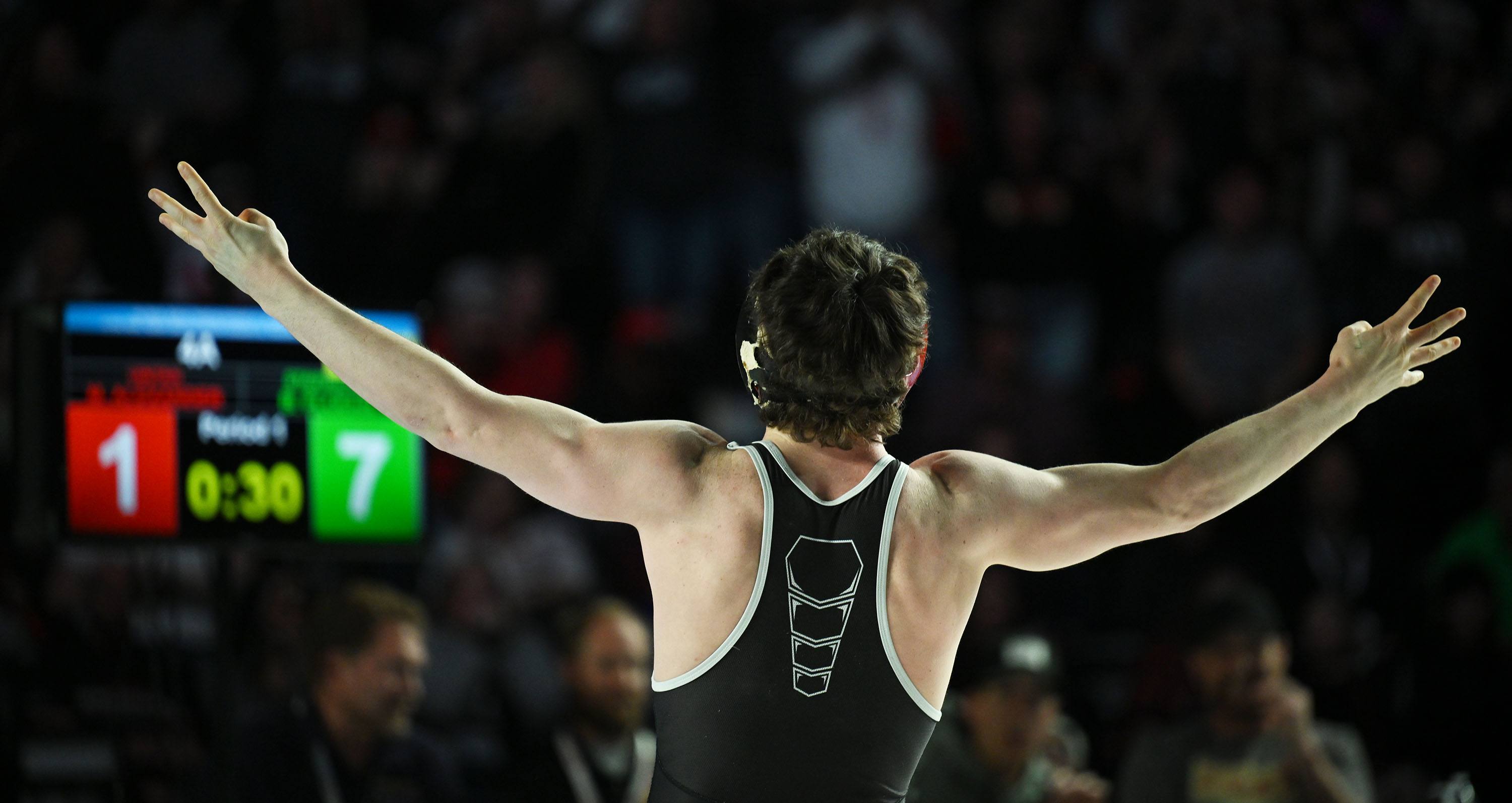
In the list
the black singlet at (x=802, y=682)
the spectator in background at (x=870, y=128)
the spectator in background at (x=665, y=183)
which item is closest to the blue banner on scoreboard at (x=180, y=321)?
the black singlet at (x=802, y=682)

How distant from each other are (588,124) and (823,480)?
231 inches

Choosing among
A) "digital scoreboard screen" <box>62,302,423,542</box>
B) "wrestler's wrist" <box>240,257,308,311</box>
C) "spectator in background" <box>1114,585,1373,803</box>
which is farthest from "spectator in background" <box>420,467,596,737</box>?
"wrestler's wrist" <box>240,257,308,311</box>

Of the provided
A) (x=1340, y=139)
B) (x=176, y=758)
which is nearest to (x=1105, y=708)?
(x=1340, y=139)

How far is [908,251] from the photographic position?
7164 millimetres

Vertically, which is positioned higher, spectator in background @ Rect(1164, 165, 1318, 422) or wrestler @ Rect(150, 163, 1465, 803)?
spectator in background @ Rect(1164, 165, 1318, 422)

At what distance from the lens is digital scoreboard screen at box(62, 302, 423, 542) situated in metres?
4.69

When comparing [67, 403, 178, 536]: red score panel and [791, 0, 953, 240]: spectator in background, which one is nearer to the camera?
[67, 403, 178, 536]: red score panel

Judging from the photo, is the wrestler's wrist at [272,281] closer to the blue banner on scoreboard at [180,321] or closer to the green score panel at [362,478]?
the blue banner on scoreboard at [180,321]

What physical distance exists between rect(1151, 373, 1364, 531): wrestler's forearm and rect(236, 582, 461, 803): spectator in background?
3.29 meters

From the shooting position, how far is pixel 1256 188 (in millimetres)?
8031

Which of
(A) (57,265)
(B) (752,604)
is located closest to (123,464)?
→ (B) (752,604)

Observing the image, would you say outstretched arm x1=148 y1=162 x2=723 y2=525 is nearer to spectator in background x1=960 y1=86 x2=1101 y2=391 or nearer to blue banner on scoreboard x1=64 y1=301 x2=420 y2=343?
blue banner on scoreboard x1=64 y1=301 x2=420 y2=343

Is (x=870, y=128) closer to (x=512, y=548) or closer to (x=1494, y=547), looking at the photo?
(x=512, y=548)

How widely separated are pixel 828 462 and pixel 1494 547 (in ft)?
18.4
